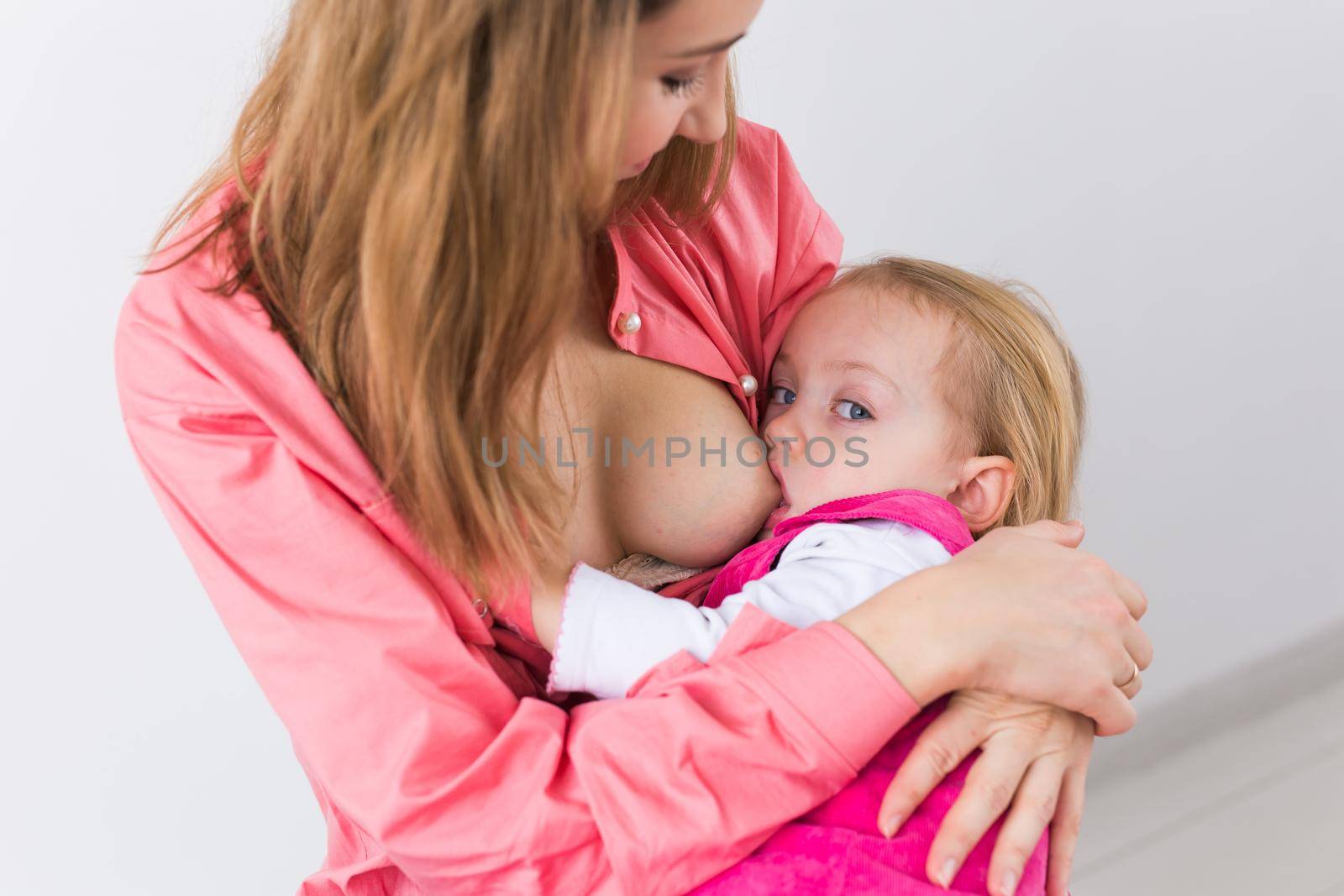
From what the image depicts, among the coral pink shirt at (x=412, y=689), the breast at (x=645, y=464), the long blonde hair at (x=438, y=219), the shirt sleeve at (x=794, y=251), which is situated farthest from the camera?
the shirt sleeve at (x=794, y=251)

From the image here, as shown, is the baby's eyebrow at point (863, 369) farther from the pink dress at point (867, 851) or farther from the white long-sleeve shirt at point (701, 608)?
the pink dress at point (867, 851)

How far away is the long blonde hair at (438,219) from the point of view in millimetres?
983

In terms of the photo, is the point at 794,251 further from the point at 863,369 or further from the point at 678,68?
the point at 678,68

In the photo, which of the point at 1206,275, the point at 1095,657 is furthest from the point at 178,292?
the point at 1206,275

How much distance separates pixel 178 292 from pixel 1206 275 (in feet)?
6.82

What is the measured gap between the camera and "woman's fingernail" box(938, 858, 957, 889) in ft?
3.66

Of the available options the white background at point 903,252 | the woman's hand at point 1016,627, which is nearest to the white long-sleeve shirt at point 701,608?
the woman's hand at point 1016,627

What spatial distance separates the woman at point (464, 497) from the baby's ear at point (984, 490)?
33 centimetres

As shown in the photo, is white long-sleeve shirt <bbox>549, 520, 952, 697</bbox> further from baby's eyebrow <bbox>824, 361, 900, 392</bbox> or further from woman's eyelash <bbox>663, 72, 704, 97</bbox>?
woman's eyelash <bbox>663, 72, 704, 97</bbox>

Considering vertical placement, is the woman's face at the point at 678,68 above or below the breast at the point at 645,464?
above

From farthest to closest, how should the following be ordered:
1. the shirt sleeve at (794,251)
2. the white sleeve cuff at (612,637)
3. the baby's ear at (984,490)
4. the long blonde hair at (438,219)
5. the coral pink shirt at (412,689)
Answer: the shirt sleeve at (794,251), the baby's ear at (984,490), the white sleeve cuff at (612,637), the coral pink shirt at (412,689), the long blonde hair at (438,219)

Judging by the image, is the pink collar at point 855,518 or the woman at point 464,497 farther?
the pink collar at point 855,518

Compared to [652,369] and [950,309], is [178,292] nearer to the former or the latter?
[652,369]

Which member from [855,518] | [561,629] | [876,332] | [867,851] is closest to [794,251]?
[876,332]
